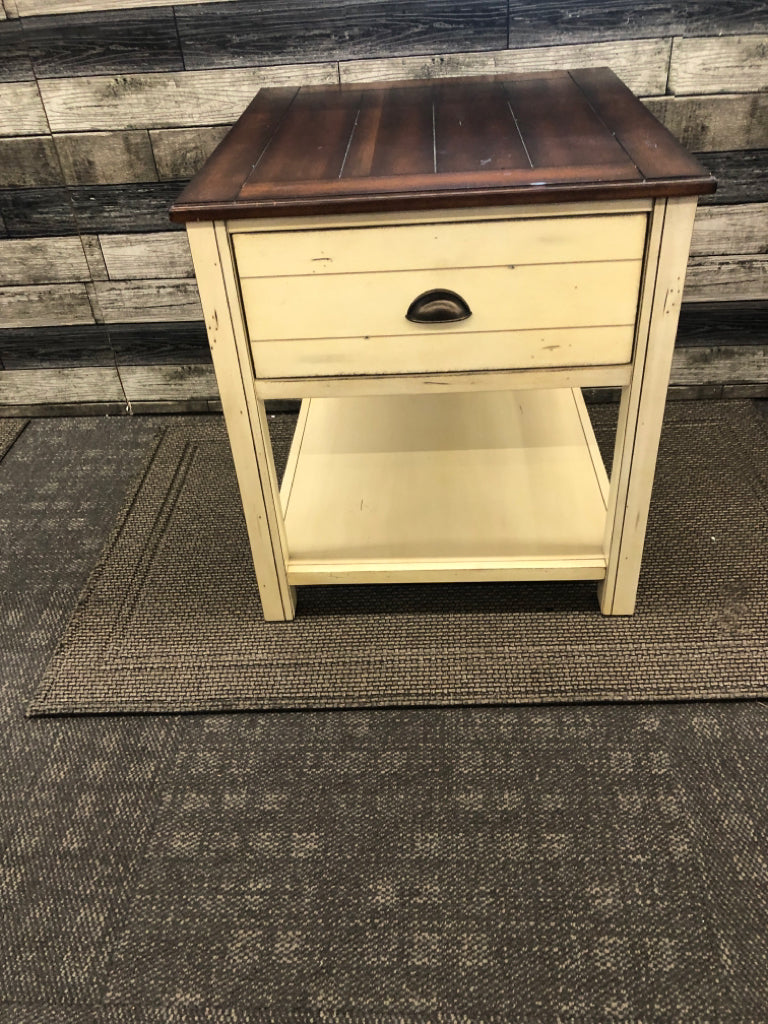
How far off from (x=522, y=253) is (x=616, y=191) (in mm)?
115

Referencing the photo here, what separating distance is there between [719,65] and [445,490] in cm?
83

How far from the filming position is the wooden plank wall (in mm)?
1310

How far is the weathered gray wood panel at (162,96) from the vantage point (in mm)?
1364

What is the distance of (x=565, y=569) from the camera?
1.15 m

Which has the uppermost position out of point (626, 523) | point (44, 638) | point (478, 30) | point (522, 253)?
point (478, 30)

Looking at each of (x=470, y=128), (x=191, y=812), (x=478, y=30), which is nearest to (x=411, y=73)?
(x=478, y=30)

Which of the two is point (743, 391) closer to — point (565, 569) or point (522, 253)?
point (565, 569)

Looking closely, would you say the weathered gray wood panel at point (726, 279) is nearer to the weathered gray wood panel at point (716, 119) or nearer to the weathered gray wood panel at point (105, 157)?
the weathered gray wood panel at point (716, 119)

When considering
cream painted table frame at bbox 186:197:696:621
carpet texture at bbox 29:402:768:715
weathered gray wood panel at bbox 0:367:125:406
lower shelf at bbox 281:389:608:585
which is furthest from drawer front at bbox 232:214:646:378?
weathered gray wood panel at bbox 0:367:125:406

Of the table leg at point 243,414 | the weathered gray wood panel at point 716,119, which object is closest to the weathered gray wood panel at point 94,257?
the table leg at point 243,414

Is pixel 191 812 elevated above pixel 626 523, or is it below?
below

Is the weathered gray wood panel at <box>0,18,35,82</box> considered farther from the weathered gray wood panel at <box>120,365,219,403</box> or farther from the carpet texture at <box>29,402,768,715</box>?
the carpet texture at <box>29,402,768,715</box>

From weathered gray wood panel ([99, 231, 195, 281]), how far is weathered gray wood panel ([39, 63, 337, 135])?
0.19 metres

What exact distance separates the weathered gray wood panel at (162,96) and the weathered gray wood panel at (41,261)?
22 cm
